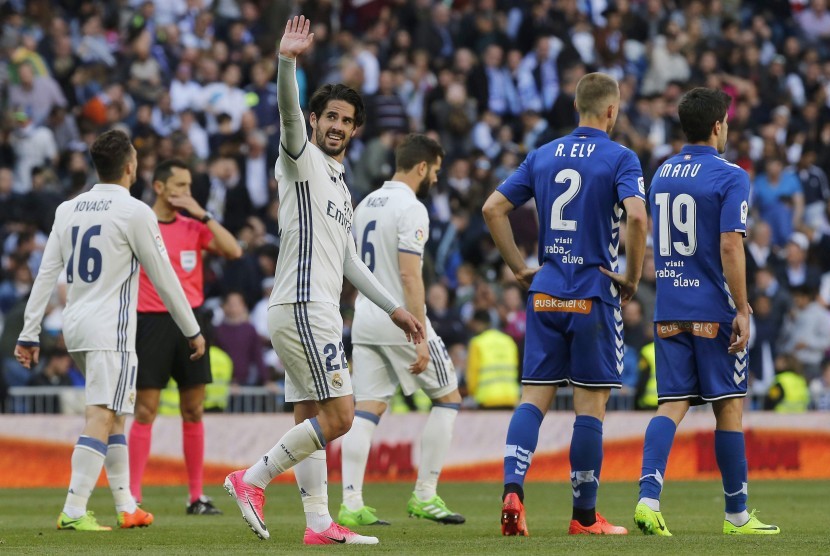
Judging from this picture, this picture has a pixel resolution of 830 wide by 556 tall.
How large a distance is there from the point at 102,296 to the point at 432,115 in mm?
13503

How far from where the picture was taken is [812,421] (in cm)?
1772

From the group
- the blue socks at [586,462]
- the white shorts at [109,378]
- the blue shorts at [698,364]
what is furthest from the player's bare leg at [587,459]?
the white shorts at [109,378]

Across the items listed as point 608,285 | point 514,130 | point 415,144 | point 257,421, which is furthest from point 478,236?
point 608,285

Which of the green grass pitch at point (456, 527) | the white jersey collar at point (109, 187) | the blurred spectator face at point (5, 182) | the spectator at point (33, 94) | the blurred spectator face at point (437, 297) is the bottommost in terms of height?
the green grass pitch at point (456, 527)

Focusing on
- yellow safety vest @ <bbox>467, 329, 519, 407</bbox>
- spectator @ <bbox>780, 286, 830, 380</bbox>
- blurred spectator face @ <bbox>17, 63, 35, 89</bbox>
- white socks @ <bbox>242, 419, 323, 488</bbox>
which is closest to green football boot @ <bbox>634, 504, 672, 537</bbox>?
white socks @ <bbox>242, 419, 323, 488</bbox>

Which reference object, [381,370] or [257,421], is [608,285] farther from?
[257,421]

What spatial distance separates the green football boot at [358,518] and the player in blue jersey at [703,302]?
2.24 m

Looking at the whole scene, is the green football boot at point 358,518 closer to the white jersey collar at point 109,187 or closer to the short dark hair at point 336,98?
the white jersey collar at point 109,187

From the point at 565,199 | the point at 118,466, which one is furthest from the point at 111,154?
the point at 565,199

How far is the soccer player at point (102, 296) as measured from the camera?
998 centimetres

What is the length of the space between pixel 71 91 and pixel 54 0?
288cm

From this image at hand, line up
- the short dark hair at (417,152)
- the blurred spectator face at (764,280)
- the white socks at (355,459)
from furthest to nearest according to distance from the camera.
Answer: the blurred spectator face at (764,280), the short dark hair at (417,152), the white socks at (355,459)

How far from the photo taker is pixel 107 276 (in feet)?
33.0

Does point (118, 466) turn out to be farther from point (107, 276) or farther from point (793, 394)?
point (793, 394)
